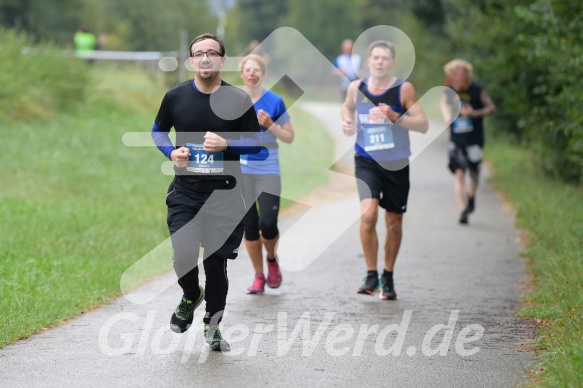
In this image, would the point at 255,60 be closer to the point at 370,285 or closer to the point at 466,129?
the point at 370,285

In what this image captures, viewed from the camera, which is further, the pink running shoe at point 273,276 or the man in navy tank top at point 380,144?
the pink running shoe at point 273,276

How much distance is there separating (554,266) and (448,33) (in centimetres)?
2349

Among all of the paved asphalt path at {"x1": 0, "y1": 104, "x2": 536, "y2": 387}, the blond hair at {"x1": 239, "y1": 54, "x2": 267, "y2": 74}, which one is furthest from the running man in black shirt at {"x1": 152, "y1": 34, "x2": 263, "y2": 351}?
the blond hair at {"x1": 239, "y1": 54, "x2": 267, "y2": 74}

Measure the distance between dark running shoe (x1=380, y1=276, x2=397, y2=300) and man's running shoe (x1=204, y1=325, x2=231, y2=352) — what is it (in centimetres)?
249

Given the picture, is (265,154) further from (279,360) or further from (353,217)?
(353,217)

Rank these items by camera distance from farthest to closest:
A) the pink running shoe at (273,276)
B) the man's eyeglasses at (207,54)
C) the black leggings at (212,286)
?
the pink running shoe at (273,276) → the black leggings at (212,286) → the man's eyeglasses at (207,54)

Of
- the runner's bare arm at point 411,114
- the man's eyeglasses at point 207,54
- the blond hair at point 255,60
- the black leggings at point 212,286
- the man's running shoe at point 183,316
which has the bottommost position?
the man's running shoe at point 183,316

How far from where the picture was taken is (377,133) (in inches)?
367

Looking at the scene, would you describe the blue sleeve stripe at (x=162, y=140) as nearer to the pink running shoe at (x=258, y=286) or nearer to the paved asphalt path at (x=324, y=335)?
the paved asphalt path at (x=324, y=335)

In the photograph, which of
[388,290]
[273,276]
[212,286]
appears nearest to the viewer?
[212,286]

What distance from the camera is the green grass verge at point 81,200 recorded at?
8.82 metres

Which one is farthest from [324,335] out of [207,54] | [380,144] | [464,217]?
[464,217]

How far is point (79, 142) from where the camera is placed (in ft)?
65.5

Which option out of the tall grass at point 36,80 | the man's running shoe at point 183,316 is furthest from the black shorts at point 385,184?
the tall grass at point 36,80
